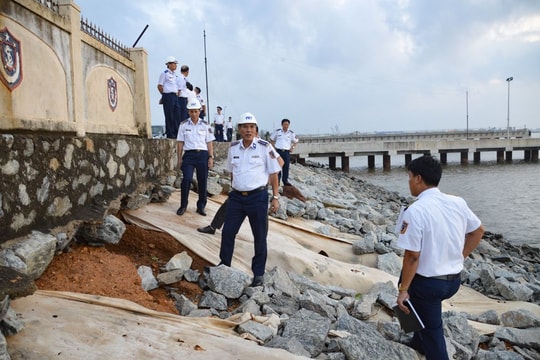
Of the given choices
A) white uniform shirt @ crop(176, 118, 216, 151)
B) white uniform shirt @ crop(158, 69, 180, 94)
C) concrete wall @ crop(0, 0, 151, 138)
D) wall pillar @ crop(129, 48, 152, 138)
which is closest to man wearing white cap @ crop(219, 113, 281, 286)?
white uniform shirt @ crop(176, 118, 216, 151)

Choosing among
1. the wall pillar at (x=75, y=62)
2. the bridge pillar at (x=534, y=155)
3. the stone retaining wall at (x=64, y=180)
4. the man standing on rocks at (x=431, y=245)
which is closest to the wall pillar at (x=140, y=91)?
the stone retaining wall at (x=64, y=180)

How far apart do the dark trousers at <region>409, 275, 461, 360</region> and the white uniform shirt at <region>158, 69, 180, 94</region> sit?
6833 millimetres

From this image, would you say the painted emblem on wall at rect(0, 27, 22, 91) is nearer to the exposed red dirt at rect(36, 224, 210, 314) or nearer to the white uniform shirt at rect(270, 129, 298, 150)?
the exposed red dirt at rect(36, 224, 210, 314)

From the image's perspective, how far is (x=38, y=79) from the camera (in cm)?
453

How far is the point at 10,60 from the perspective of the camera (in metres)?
4.09

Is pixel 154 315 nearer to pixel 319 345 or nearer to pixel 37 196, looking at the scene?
pixel 319 345

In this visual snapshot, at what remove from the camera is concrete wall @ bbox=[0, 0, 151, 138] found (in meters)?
4.14

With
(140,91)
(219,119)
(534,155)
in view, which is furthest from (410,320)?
(534,155)

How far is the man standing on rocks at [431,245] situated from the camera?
2.83 metres

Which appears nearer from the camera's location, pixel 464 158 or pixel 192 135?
pixel 192 135

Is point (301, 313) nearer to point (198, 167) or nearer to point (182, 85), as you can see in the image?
point (198, 167)

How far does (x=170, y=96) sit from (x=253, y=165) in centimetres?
502

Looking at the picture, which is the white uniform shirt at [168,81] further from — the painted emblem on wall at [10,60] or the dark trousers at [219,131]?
the dark trousers at [219,131]

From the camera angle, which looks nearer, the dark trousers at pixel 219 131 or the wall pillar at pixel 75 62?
the wall pillar at pixel 75 62
